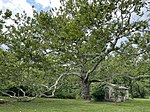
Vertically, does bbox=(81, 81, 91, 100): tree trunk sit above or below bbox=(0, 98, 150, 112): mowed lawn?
above

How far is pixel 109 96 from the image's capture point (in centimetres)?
3069

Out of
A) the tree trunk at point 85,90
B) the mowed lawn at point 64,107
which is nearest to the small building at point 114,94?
the tree trunk at point 85,90

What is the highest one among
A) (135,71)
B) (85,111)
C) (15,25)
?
(15,25)

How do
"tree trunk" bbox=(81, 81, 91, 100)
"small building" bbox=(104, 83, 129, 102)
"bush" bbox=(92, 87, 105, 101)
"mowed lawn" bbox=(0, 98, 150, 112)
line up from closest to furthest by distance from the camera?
1. "mowed lawn" bbox=(0, 98, 150, 112)
2. "tree trunk" bbox=(81, 81, 91, 100)
3. "bush" bbox=(92, 87, 105, 101)
4. "small building" bbox=(104, 83, 129, 102)

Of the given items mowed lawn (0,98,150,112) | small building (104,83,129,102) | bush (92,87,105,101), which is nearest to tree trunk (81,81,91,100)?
bush (92,87,105,101)

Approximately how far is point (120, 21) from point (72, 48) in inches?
115

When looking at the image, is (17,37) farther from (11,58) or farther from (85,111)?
(85,111)

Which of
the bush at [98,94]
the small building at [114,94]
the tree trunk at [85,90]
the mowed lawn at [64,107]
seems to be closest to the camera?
Result: the mowed lawn at [64,107]

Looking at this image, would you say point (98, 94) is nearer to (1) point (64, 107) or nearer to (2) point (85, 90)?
(2) point (85, 90)

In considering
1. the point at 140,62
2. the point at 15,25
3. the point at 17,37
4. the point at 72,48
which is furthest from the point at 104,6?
the point at 140,62

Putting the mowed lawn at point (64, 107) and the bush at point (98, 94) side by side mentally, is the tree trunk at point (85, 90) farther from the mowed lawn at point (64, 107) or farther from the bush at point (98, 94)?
the mowed lawn at point (64, 107)

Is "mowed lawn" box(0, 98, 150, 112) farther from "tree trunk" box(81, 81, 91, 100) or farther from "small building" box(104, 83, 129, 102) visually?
"small building" box(104, 83, 129, 102)

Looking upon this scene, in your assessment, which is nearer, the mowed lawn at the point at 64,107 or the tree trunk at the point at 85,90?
the mowed lawn at the point at 64,107

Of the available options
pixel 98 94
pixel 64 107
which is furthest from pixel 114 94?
pixel 64 107
